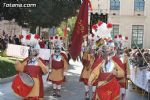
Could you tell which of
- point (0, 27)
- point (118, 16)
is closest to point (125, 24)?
point (118, 16)

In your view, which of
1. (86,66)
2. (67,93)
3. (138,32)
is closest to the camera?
(86,66)

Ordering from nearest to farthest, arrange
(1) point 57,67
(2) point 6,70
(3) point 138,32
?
(1) point 57,67 → (2) point 6,70 → (3) point 138,32

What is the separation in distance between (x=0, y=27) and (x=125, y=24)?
28695 millimetres

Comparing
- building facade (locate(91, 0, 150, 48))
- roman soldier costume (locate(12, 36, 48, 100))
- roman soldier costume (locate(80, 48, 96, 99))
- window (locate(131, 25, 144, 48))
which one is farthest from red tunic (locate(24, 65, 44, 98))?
building facade (locate(91, 0, 150, 48))

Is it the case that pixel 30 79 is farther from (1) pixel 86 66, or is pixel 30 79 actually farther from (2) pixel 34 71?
(1) pixel 86 66

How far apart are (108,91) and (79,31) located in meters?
4.62

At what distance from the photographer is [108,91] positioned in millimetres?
11773

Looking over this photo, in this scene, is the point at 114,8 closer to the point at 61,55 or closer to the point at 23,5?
the point at 23,5

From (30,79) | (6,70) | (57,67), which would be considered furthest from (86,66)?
(6,70)

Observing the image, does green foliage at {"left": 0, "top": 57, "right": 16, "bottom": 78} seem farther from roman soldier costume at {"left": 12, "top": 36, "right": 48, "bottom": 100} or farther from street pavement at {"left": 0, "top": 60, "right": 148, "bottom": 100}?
roman soldier costume at {"left": 12, "top": 36, "right": 48, "bottom": 100}

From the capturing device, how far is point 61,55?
16.8 meters

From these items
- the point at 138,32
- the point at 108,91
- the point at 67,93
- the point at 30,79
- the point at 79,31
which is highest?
the point at 79,31

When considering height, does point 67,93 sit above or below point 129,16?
below

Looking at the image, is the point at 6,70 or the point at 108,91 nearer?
the point at 108,91
